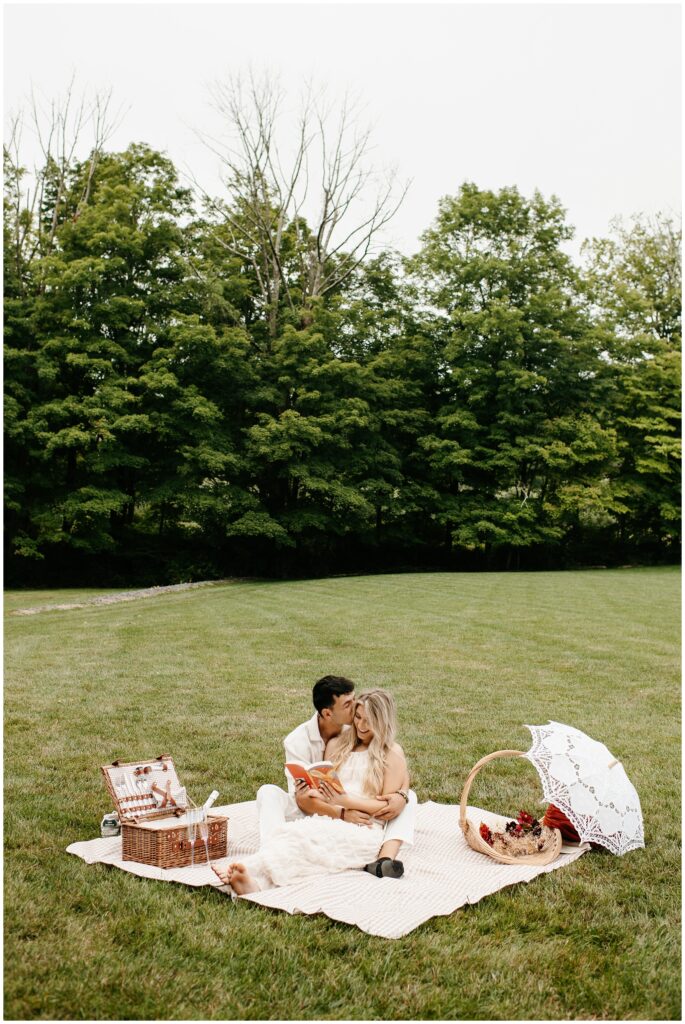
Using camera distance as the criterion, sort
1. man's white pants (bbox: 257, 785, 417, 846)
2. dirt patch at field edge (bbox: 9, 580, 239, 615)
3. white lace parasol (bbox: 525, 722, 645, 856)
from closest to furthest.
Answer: man's white pants (bbox: 257, 785, 417, 846) < white lace parasol (bbox: 525, 722, 645, 856) < dirt patch at field edge (bbox: 9, 580, 239, 615)

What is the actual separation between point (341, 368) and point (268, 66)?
11.4 m

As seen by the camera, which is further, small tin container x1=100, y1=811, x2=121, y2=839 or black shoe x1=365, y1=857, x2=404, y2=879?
small tin container x1=100, y1=811, x2=121, y2=839

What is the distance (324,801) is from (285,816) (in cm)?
26

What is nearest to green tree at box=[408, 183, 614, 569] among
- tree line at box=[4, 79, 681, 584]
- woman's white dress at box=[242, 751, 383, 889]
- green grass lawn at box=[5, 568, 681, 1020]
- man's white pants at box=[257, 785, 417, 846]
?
tree line at box=[4, 79, 681, 584]

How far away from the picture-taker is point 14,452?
27.1 meters

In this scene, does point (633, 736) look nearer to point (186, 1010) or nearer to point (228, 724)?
point (228, 724)

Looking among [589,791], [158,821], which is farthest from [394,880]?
[158,821]

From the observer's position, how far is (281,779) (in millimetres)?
6531

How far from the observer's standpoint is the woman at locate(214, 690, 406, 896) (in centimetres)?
448

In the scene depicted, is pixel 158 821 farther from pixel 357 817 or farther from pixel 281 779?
pixel 281 779

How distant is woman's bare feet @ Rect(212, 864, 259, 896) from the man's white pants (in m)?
0.36

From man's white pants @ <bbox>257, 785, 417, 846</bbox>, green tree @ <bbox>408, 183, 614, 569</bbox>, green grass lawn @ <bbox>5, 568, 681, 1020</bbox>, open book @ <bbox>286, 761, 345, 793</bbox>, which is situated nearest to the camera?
green grass lawn @ <bbox>5, 568, 681, 1020</bbox>

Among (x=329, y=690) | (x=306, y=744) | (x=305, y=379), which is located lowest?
(x=306, y=744)

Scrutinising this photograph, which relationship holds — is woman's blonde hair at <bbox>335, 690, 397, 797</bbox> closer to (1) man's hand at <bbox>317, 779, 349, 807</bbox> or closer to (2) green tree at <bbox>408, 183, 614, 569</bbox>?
(1) man's hand at <bbox>317, 779, 349, 807</bbox>
